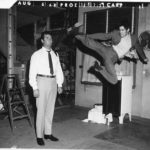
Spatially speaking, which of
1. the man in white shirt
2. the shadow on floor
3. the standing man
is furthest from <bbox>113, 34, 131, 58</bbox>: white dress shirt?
the shadow on floor

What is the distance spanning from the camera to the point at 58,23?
9938mm

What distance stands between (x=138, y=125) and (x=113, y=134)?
0.95m

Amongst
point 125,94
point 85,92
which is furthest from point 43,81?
point 85,92

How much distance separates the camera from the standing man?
12.1ft

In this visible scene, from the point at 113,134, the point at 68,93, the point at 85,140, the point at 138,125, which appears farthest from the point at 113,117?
the point at 68,93

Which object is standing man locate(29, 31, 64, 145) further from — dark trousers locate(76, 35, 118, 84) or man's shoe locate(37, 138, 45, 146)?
dark trousers locate(76, 35, 118, 84)

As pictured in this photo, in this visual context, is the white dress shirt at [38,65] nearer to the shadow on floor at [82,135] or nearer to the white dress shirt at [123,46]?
the shadow on floor at [82,135]

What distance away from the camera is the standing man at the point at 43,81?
3697 mm

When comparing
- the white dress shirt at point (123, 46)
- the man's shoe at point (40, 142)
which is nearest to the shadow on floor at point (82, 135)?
the man's shoe at point (40, 142)

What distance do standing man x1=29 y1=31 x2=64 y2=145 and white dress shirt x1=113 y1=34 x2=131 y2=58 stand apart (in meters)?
1.30

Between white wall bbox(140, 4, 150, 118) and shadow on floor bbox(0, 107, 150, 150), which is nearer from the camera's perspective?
shadow on floor bbox(0, 107, 150, 150)

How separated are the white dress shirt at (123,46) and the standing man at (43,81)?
1.30m

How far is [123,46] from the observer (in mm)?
4348

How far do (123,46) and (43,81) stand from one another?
5.57 ft
